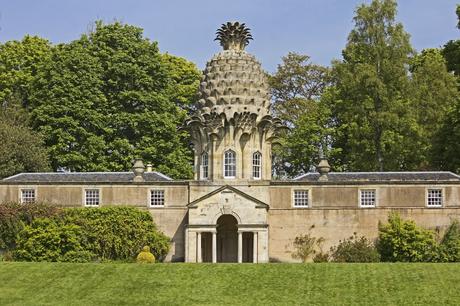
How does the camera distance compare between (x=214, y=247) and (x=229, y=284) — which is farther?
(x=214, y=247)

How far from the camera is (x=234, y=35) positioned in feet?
182

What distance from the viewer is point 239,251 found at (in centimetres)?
5188

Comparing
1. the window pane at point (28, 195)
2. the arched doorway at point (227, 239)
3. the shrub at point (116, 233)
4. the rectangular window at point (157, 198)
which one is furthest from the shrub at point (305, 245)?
the window pane at point (28, 195)

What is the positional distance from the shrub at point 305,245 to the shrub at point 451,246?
22.5 feet

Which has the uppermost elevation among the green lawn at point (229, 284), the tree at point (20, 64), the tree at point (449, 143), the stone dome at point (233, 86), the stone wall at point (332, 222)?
the tree at point (20, 64)

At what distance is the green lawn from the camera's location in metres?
39.8

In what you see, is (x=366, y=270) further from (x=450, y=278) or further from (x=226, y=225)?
(x=226, y=225)

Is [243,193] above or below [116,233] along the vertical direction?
above

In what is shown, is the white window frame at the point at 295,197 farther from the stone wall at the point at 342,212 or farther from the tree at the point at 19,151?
the tree at the point at 19,151

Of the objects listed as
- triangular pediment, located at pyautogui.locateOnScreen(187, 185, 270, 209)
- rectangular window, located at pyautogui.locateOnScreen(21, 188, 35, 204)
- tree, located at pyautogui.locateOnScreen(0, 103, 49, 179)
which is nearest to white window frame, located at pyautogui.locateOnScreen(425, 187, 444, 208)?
triangular pediment, located at pyautogui.locateOnScreen(187, 185, 270, 209)

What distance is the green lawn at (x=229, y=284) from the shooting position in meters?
39.8

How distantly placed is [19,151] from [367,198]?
79.7 ft

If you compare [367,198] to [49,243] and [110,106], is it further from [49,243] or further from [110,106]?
[110,106]

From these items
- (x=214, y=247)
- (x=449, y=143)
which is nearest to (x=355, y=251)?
(x=214, y=247)
